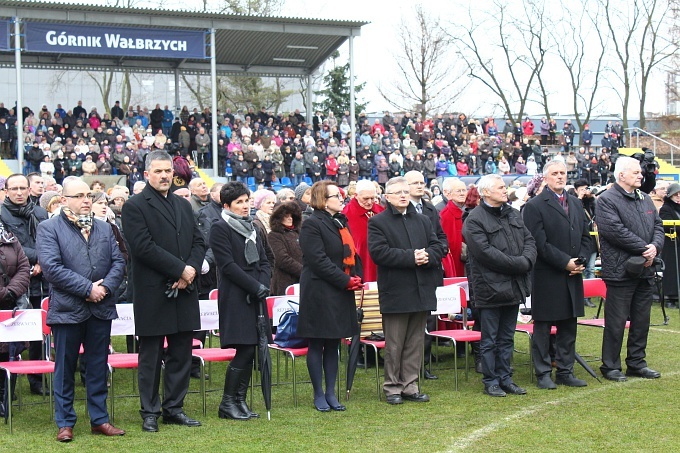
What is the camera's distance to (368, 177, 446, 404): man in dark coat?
748cm

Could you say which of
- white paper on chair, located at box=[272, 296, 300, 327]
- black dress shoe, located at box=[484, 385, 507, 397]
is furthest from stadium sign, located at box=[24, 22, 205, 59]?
black dress shoe, located at box=[484, 385, 507, 397]

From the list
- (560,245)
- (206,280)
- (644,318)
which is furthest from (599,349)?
(206,280)

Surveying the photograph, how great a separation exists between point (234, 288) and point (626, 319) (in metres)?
3.66

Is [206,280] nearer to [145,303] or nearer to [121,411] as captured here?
[121,411]

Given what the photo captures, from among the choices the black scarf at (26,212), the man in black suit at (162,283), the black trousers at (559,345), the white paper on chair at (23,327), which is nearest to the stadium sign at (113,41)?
the black scarf at (26,212)

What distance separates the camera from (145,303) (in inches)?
259

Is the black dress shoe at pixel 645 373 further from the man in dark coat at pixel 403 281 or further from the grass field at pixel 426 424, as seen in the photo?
the man in dark coat at pixel 403 281

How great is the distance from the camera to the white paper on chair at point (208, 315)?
7965 millimetres

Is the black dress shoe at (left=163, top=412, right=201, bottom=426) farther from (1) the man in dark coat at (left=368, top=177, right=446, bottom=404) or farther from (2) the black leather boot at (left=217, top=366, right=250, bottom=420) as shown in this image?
(1) the man in dark coat at (left=368, top=177, right=446, bottom=404)

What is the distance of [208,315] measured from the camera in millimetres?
7996

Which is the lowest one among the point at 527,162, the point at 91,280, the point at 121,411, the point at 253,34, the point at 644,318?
the point at 121,411

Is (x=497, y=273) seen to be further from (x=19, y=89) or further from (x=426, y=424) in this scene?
(x=19, y=89)

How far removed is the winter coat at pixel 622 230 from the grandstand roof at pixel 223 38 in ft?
58.6

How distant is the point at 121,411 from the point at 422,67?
37727mm
